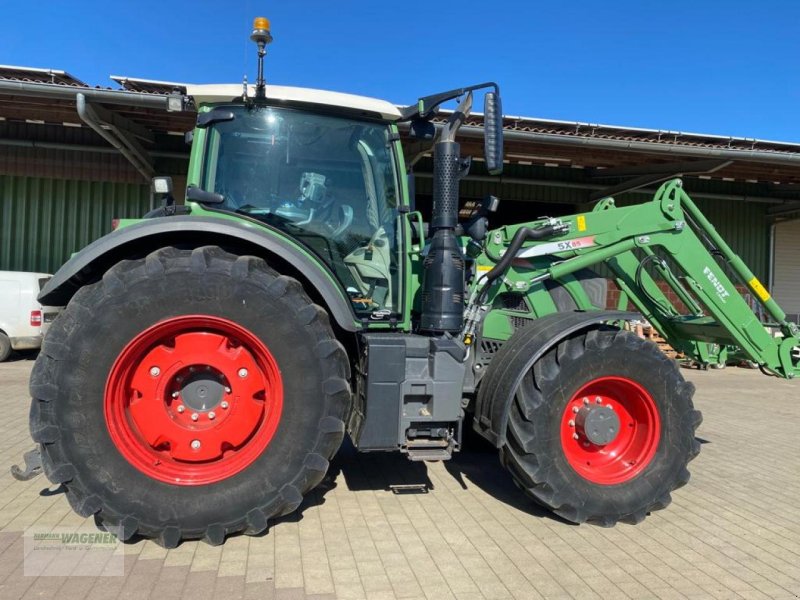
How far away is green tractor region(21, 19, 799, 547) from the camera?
9.27 ft

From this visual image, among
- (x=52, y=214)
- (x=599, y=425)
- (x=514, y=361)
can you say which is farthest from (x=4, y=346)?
(x=599, y=425)

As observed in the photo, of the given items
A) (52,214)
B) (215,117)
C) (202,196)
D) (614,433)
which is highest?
(52,214)

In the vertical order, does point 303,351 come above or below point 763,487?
above

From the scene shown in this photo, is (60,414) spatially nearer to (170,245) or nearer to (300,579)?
(170,245)

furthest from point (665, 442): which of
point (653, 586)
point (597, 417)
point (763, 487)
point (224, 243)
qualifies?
point (224, 243)

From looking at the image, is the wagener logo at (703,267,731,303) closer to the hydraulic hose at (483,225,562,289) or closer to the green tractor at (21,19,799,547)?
the green tractor at (21,19,799,547)

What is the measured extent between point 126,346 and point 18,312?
8562mm

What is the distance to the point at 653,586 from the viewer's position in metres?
2.71

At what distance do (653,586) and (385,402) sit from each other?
1588 mm

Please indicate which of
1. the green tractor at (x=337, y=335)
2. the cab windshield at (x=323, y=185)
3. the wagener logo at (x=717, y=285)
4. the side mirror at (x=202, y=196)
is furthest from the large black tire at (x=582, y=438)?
the side mirror at (x=202, y=196)

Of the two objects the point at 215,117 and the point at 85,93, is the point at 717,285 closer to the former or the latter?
the point at 215,117

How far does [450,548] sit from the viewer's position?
9.90 feet

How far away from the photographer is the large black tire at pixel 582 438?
10.7 ft

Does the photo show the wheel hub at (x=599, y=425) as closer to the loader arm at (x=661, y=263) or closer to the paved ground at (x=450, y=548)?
the paved ground at (x=450, y=548)
